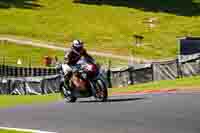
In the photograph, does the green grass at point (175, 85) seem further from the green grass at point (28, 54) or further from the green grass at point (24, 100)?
the green grass at point (28, 54)

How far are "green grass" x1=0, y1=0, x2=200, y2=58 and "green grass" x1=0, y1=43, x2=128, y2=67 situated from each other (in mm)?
5470

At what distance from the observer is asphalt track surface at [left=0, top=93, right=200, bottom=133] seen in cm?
1226

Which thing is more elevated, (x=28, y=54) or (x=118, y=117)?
(x=118, y=117)

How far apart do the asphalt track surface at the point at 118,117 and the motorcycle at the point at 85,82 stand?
1437 millimetres

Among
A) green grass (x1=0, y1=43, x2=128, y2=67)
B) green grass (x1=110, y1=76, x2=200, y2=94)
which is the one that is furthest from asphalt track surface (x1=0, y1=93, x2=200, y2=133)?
green grass (x1=0, y1=43, x2=128, y2=67)

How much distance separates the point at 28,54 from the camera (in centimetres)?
5800

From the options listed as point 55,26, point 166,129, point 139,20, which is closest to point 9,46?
point 55,26

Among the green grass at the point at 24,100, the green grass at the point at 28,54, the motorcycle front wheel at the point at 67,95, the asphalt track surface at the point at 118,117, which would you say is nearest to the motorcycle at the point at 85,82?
the motorcycle front wheel at the point at 67,95

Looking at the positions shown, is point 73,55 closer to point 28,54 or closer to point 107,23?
point 28,54

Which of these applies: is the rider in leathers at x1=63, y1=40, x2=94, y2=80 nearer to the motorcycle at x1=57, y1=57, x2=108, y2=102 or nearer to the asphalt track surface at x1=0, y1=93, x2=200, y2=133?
the motorcycle at x1=57, y1=57, x2=108, y2=102

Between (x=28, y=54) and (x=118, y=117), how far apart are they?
4461 centimetres

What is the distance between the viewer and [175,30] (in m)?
74.8

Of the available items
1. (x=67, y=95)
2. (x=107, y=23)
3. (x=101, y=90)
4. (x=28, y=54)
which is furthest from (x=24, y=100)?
(x=107, y=23)

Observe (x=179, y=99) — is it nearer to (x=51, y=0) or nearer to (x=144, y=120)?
(x=144, y=120)
